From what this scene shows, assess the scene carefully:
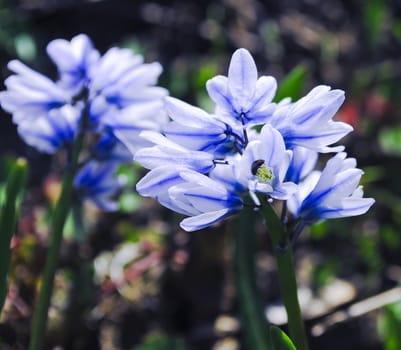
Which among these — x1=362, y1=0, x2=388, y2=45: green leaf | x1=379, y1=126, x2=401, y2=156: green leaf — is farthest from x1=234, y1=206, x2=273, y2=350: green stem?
x1=362, y1=0, x2=388, y2=45: green leaf

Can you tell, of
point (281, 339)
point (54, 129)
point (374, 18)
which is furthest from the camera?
point (374, 18)

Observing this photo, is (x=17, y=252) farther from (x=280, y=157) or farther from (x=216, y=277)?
(x=280, y=157)

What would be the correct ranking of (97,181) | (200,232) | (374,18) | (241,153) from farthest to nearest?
1. (374,18)
2. (200,232)
3. (97,181)
4. (241,153)

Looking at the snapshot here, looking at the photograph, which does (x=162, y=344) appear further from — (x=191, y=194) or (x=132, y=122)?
(x=191, y=194)

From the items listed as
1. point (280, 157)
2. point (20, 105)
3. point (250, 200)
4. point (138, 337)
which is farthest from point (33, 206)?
point (280, 157)

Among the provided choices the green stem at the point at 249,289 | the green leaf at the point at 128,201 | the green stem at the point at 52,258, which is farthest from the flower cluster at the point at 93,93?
the green leaf at the point at 128,201

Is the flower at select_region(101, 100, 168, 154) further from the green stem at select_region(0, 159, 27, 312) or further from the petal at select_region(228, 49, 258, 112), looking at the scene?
the petal at select_region(228, 49, 258, 112)

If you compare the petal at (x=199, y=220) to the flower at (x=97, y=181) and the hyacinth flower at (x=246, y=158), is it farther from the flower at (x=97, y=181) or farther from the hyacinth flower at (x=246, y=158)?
the flower at (x=97, y=181)

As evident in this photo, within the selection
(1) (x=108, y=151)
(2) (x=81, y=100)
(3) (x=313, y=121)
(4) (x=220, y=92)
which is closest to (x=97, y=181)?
(1) (x=108, y=151)
